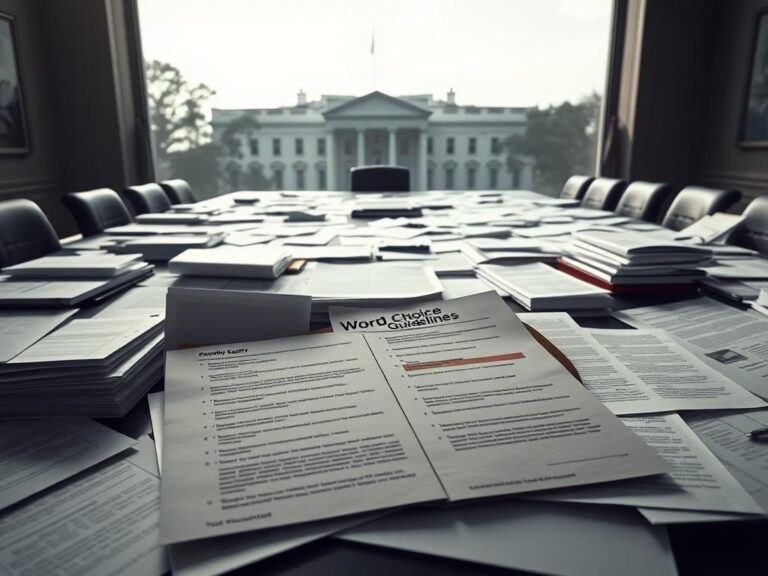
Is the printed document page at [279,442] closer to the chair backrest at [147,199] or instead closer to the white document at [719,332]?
the white document at [719,332]

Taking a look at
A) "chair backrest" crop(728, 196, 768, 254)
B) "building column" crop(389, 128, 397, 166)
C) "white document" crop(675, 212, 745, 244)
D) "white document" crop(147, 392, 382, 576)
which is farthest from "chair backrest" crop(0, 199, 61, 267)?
"building column" crop(389, 128, 397, 166)

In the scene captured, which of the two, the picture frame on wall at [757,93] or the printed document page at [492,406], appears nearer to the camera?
the printed document page at [492,406]

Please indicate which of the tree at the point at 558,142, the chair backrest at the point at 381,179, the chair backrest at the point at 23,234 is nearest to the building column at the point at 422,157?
the tree at the point at 558,142

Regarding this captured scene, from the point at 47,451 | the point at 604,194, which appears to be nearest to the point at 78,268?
the point at 47,451

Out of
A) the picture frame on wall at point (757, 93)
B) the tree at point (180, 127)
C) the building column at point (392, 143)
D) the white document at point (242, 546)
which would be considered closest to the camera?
the white document at point (242, 546)

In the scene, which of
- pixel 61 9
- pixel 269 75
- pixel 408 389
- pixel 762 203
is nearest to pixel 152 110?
pixel 61 9

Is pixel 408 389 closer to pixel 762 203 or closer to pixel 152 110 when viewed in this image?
pixel 762 203

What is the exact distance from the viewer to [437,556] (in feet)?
0.92

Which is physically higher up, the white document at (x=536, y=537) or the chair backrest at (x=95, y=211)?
the chair backrest at (x=95, y=211)

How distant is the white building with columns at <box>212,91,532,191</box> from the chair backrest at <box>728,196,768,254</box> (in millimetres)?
7580

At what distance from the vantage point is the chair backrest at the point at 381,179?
2971 millimetres

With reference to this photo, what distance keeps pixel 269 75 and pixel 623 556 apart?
6.20m

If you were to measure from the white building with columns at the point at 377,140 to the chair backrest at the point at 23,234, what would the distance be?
7964mm

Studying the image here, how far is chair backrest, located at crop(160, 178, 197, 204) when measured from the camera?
7.93ft
